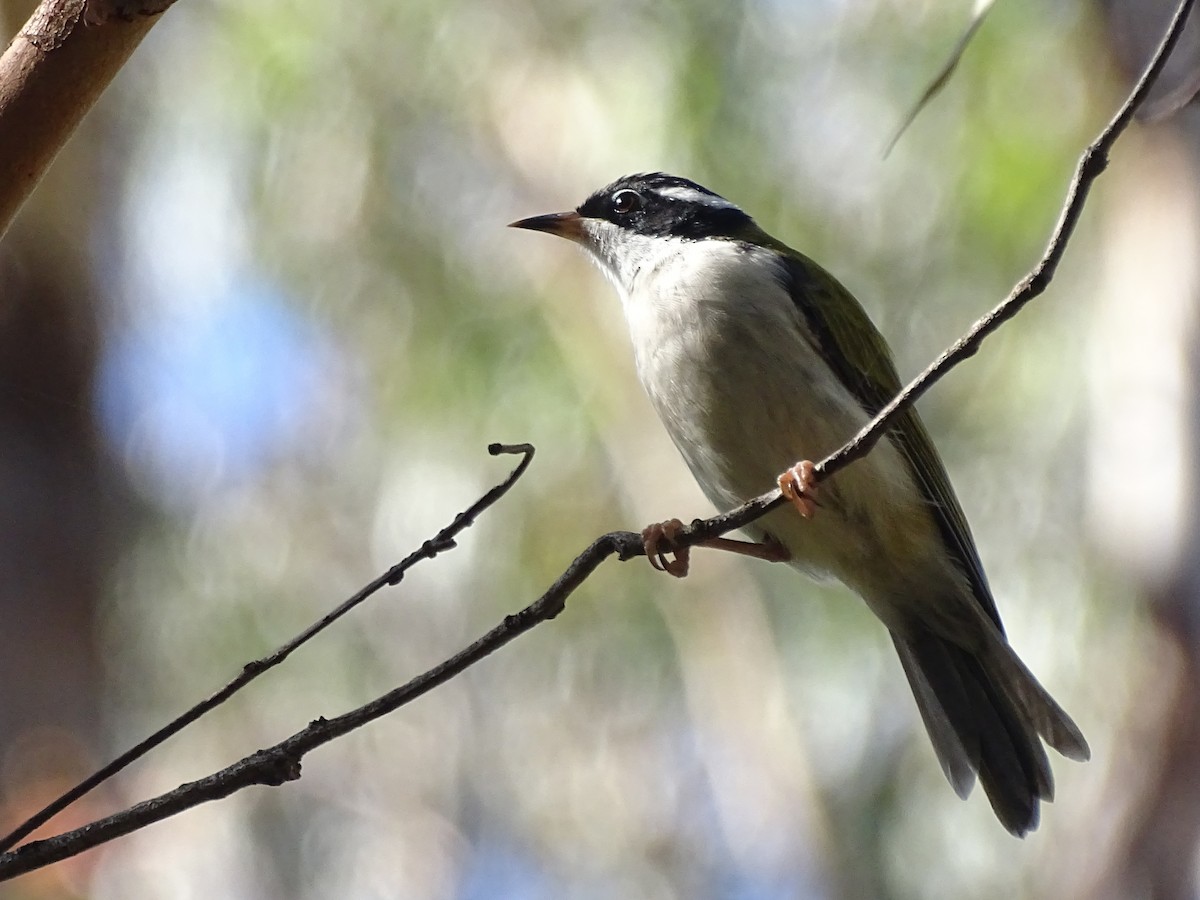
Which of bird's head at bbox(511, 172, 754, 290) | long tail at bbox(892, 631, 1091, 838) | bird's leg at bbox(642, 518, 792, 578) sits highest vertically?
bird's head at bbox(511, 172, 754, 290)

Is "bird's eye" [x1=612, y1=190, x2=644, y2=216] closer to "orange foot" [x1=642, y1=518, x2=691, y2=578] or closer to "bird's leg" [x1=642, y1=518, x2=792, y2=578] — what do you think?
"bird's leg" [x1=642, y1=518, x2=792, y2=578]

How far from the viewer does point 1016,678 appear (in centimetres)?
446

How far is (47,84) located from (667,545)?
1955mm

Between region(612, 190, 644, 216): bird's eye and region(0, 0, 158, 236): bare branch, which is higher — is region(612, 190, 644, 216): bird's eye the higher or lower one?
the higher one

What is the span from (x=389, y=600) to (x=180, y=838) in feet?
7.28

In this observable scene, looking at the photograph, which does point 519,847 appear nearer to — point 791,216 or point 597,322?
point 597,322

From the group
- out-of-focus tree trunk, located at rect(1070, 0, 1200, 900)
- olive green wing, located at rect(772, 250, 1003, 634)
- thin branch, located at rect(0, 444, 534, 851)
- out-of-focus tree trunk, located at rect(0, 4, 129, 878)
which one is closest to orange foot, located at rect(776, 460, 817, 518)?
olive green wing, located at rect(772, 250, 1003, 634)

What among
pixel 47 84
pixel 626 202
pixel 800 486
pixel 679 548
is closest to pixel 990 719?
pixel 800 486

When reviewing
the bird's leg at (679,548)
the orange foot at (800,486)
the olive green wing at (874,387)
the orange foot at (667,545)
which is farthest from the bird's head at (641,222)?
the orange foot at (800,486)

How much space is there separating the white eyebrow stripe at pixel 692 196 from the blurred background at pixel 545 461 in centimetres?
271

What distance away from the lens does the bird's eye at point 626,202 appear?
17.7 feet

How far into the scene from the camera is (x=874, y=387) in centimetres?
462

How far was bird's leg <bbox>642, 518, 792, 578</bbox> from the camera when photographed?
359cm

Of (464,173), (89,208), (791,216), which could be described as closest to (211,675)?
(89,208)
